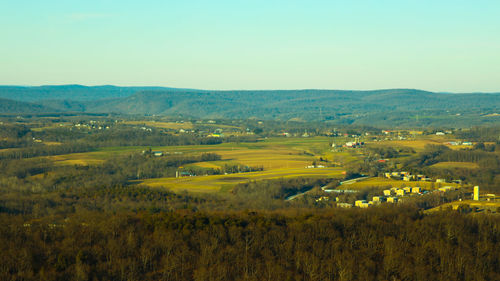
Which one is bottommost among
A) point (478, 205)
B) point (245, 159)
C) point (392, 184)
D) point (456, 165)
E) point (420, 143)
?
point (245, 159)

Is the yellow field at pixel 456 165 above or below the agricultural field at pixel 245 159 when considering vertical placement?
above

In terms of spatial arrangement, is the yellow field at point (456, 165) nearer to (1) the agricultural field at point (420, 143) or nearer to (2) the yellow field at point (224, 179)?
(1) the agricultural field at point (420, 143)

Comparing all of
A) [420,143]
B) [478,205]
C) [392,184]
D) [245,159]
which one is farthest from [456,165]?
[245,159]

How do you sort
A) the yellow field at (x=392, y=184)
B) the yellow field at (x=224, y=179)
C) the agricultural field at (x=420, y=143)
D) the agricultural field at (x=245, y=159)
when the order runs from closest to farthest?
the yellow field at (x=392, y=184) < the yellow field at (x=224, y=179) < the agricultural field at (x=245, y=159) < the agricultural field at (x=420, y=143)

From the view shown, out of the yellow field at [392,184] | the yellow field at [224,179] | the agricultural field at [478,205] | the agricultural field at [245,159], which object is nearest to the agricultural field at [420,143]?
the agricultural field at [245,159]

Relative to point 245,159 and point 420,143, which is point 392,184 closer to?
point 245,159

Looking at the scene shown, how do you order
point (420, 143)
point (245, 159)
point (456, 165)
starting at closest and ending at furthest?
point (456, 165), point (245, 159), point (420, 143)

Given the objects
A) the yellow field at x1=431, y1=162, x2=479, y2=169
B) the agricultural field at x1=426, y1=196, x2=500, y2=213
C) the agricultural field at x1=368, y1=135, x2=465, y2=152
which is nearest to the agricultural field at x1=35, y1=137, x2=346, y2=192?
the agricultural field at x1=368, y1=135, x2=465, y2=152

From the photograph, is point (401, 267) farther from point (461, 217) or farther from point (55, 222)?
point (55, 222)

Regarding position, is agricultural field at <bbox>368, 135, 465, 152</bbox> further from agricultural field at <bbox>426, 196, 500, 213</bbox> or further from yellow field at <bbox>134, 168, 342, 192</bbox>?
agricultural field at <bbox>426, 196, 500, 213</bbox>
